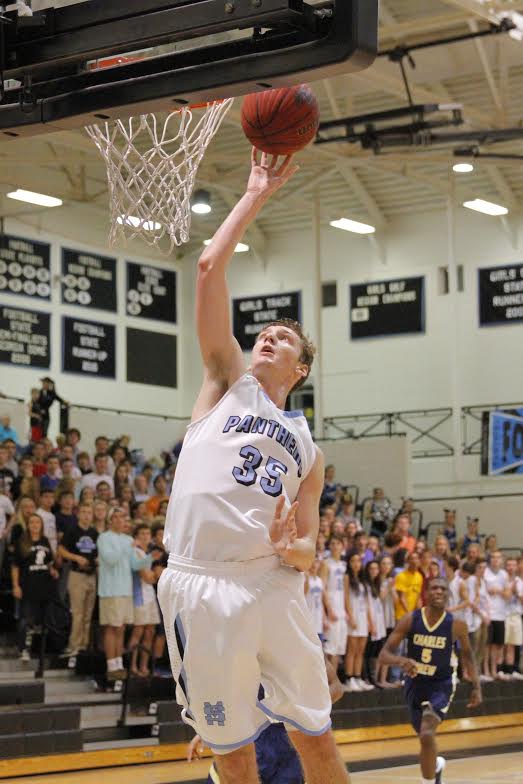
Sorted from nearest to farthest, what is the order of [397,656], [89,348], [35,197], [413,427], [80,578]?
[397,656] → [80,578] → [35,197] → [89,348] → [413,427]

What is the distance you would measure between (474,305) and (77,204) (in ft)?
26.5

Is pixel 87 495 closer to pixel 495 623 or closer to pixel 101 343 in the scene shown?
pixel 495 623

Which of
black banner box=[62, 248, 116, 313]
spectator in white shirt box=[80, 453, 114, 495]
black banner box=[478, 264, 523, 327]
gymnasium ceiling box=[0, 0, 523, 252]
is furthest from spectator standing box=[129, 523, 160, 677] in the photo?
black banner box=[478, 264, 523, 327]

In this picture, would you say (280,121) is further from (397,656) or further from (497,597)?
(497,597)

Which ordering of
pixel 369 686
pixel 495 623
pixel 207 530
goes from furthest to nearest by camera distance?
pixel 495 623
pixel 369 686
pixel 207 530

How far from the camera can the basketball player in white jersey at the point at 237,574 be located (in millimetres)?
4352

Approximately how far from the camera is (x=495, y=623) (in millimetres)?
17656

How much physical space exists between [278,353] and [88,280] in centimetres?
2073

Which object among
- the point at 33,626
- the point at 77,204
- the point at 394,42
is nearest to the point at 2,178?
the point at 77,204

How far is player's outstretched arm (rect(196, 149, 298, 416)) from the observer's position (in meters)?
4.49

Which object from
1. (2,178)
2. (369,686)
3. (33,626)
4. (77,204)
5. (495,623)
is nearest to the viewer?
(33,626)

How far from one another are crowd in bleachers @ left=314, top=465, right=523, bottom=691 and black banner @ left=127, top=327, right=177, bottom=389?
7.20 m

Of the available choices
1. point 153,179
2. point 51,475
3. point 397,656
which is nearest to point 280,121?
point 153,179

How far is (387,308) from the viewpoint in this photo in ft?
85.7
